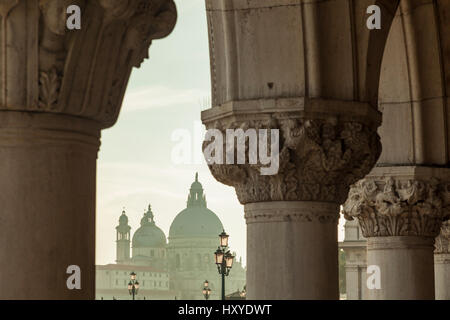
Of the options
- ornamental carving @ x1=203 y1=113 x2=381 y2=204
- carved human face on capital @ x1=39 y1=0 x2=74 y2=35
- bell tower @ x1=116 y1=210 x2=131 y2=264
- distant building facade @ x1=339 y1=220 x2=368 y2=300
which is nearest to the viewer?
carved human face on capital @ x1=39 y1=0 x2=74 y2=35

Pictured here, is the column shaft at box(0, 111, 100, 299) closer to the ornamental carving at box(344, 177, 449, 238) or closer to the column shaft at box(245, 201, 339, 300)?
the column shaft at box(245, 201, 339, 300)

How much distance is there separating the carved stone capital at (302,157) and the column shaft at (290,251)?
12 cm

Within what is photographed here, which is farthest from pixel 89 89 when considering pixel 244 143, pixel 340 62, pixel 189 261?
pixel 189 261

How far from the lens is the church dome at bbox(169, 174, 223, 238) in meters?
176

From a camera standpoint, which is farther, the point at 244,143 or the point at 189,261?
the point at 189,261

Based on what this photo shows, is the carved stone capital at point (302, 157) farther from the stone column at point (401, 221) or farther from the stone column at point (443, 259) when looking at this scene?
the stone column at point (443, 259)

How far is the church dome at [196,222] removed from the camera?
579ft

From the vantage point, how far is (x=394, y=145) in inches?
495

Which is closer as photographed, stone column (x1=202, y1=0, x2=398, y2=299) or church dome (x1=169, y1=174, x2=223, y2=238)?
stone column (x1=202, y1=0, x2=398, y2=299)

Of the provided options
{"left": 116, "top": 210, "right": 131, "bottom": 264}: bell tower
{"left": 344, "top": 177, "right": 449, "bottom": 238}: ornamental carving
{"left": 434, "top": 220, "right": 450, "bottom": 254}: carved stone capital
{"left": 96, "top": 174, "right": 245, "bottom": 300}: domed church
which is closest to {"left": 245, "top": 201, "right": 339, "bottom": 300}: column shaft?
{"left": 344, "top": 177, "right": 449, "bottom": 238}: ornamental carving

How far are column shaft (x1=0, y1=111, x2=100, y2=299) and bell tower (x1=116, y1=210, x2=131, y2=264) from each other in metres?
166

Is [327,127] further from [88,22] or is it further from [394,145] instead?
[394,145]

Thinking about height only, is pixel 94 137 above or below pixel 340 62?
below

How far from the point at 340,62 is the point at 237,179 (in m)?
1.33
